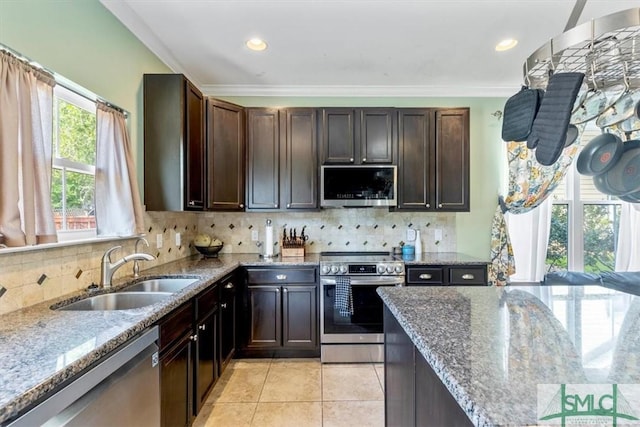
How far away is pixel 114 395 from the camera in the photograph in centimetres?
120

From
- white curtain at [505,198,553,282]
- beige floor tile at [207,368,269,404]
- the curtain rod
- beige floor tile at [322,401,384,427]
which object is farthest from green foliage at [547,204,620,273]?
the curtain rod

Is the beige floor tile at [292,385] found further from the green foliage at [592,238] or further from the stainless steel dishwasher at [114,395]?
the green foliage at [592,238]

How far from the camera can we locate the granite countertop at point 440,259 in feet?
9.91

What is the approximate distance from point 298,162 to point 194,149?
1039 mm

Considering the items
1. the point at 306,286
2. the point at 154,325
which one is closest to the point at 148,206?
the point at 154,325

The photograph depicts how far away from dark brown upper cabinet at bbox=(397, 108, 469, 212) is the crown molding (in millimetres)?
379

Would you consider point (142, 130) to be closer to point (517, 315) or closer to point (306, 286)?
point (306, 286)

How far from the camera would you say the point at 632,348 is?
97 centimetres

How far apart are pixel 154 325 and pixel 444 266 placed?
250 cm

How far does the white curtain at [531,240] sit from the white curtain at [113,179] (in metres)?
3.73

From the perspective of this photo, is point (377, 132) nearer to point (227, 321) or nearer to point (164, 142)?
point (164, 142)

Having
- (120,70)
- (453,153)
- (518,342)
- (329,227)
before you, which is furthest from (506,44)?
(120,70)

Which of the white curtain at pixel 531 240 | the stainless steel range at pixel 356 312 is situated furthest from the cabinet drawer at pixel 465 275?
the white curtain at pixel 531 240

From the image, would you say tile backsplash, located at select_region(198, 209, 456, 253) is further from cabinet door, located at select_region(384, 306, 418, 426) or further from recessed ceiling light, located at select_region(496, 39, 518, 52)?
cabinet door, located at select_region(384, 306, 418, 426)
